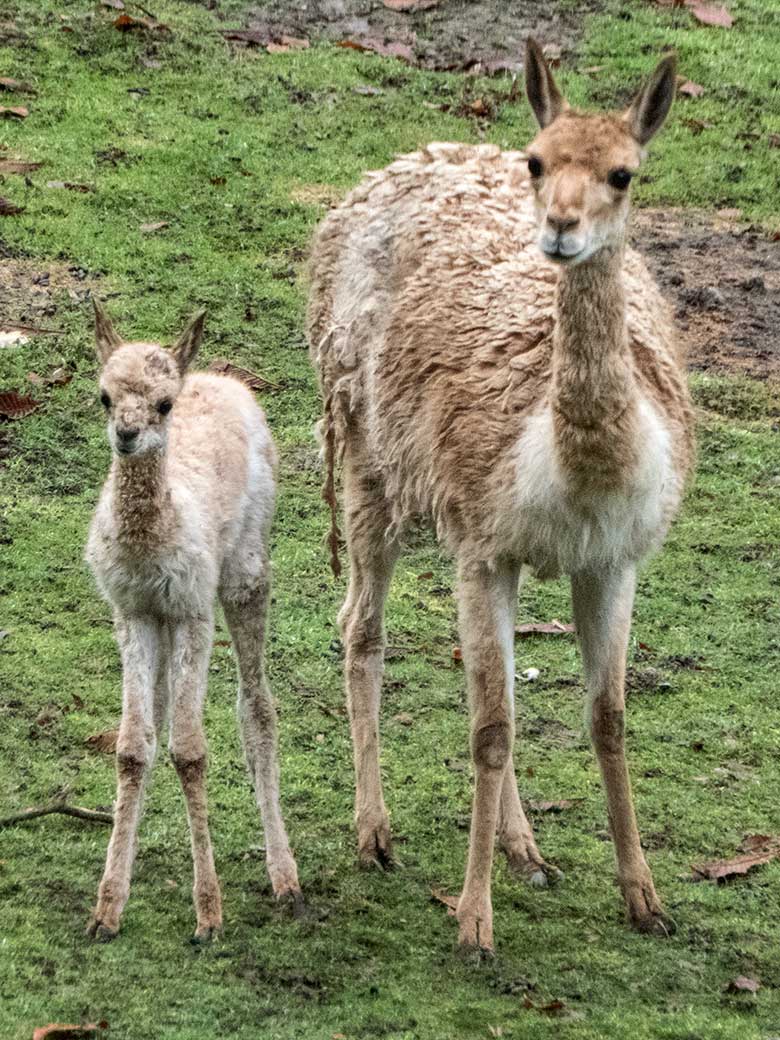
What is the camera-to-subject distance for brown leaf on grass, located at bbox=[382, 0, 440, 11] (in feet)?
49.7

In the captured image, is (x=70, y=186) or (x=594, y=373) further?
A: (x=70, y=186)

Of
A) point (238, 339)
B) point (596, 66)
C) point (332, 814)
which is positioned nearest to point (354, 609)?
point (332, 814)

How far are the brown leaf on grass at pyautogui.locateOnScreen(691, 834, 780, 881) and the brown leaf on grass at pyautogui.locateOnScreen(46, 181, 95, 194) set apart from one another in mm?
Answer: 6977

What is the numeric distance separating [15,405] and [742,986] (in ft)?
17.8

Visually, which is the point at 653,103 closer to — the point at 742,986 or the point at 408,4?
the point at 742,986

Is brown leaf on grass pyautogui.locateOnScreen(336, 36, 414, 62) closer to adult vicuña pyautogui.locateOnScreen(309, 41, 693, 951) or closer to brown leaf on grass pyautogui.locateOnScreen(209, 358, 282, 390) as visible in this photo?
brown leaf on grass pyautogui.locateOnScreen(209, 358, 282, 390)

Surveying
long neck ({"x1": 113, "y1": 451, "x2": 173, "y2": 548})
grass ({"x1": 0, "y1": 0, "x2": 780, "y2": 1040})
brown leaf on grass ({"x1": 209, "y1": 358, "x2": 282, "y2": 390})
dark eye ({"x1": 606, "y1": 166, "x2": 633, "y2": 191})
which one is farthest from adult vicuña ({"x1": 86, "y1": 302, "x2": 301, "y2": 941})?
brown leaf on grass ({"x1": 209, "y1": 358, "x2": 282, "y2": 390})

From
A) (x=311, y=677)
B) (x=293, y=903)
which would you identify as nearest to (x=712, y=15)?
(x=311, y=677)

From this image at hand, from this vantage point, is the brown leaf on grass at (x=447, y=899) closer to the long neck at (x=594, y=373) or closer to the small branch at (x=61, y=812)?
the small branch at (x=61, y=812)

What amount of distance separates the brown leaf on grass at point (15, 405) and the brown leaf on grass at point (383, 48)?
18.7ft

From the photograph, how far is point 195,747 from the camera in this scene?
5.82 m

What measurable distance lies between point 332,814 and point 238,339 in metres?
4.31

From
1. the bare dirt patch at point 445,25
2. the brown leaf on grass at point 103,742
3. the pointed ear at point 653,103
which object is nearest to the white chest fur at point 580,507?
the pointed ear at point 653,103

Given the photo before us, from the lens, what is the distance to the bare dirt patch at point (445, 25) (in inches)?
569
